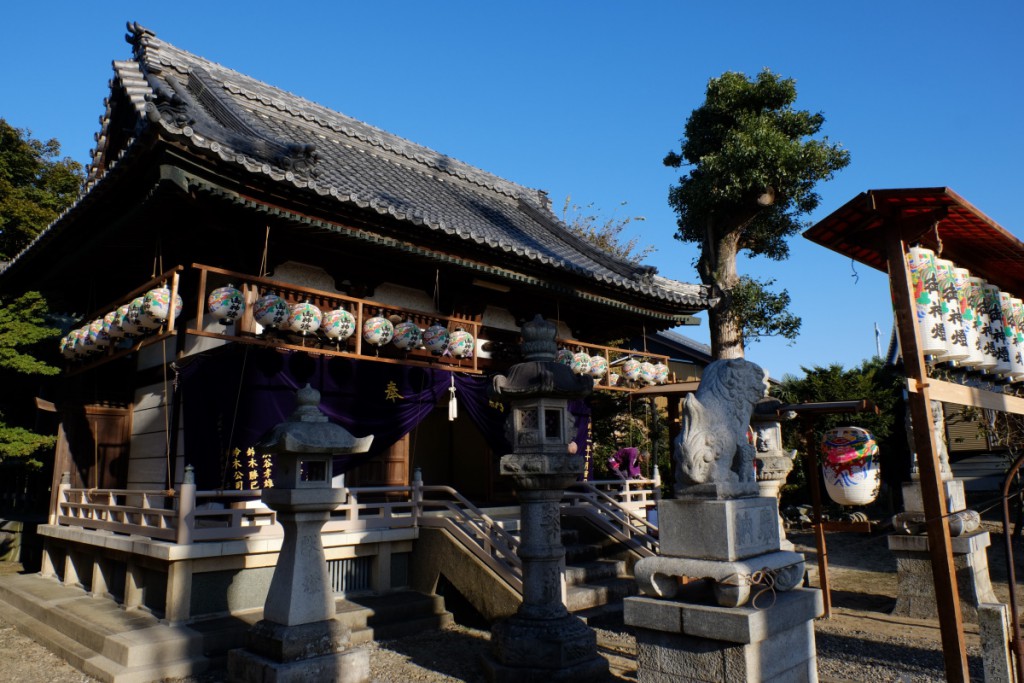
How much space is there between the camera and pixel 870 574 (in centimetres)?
1252

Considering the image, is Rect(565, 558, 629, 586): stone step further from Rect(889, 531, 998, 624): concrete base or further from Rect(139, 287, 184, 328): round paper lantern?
Rect(139, 287, 184, 328): round paper lantern

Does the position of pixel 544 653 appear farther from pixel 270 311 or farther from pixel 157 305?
pixel 157 305

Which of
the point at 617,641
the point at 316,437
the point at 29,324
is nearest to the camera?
the point at 316,437

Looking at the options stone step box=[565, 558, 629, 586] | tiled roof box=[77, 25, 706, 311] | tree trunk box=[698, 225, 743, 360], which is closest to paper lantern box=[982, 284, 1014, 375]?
stone step box=[565, 558, 629, 586]

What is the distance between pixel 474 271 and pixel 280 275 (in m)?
3.18

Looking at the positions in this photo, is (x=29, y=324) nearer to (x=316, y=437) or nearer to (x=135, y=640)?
(x=135, y=640)

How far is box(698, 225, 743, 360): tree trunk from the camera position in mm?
16047

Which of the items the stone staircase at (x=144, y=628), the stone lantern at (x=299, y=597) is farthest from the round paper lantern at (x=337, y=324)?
the stone staircase at (x=144, y=628)

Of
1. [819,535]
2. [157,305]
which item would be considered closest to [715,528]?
[819,535]

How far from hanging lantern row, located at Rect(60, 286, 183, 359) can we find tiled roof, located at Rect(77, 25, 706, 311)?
2104mm

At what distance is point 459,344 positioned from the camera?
36.0 ft

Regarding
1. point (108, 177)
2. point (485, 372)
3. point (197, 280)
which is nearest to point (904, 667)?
point (485, 372)

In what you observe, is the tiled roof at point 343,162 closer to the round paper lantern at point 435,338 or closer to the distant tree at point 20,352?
the round paper lantern at point 435,338

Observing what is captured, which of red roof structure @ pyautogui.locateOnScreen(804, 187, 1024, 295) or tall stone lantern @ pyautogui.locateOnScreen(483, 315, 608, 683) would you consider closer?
red roof structure @ pyautogui.locateOnScreen(804, 187, 1024, 295)
